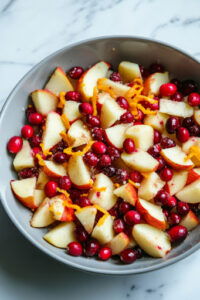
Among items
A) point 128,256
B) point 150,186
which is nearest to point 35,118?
point 150,186

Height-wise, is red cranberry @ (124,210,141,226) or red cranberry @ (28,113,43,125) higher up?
red cranberry @ (28,113,43,125)

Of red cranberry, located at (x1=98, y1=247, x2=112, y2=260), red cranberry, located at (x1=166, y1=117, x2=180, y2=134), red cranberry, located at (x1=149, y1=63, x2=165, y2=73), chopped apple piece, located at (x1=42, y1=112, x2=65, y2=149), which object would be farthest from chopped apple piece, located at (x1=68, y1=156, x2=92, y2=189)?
red cranberry, located at (x1=149, y1=63, x2=165, y2=73)

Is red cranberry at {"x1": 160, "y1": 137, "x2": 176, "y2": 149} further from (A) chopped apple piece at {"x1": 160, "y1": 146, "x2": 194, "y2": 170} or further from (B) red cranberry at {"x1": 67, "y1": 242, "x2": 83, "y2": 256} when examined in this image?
(B) red cranberry at {"x1": 67, "y1": 242, "x2": 83, "y2": 256}

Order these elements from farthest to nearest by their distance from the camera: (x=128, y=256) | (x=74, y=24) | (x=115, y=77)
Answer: (x=74, y=24)
(x=115, y=77)
(x=128, y=256)

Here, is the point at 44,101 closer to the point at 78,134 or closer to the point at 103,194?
the point at 78,134

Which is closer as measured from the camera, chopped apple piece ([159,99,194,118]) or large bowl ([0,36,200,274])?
large bowl ([0,36,200,274])

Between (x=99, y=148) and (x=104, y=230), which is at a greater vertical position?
(x=99, y=148)
